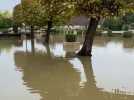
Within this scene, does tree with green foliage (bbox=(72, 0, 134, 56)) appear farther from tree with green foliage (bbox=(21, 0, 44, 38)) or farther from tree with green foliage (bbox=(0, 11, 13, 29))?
tree with green foliage (bbox=(0, 11, 13, 29))

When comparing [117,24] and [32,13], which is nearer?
[32,13]

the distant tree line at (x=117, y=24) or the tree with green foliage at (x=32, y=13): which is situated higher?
the tree with green foliage at (x=32, y=13)

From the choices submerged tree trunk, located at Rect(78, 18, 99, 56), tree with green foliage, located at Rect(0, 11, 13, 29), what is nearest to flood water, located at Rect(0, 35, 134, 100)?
submerged tree trunk, located at Rect(78, 18, 99, 56)

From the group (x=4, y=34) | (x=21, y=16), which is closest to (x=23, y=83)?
(x=21, y=16)

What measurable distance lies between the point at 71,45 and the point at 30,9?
909 cm

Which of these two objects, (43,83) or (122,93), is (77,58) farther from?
(122,93)

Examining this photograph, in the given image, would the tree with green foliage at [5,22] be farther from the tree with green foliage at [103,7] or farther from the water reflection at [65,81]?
the water reflection at [65,81]

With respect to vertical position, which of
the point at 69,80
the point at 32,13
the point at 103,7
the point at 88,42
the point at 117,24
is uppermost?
the point at 103,7

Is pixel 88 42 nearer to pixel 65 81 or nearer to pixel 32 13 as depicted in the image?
pixel 65 81

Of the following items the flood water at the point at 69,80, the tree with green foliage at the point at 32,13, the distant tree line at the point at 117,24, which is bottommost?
the distant tree line at the point at 117,24

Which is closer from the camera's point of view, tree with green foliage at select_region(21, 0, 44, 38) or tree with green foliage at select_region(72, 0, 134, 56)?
tree with green foliage at select_region(72, 0, 134, 56)

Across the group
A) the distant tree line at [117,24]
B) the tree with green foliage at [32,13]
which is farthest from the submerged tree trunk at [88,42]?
the distant tree line at [117,24]

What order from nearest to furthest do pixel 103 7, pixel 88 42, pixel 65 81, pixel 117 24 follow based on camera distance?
pixel 65 81, pixel 103 7, pixel 88 42, pixel 117 24

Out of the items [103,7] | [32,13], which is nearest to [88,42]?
[103,7]
